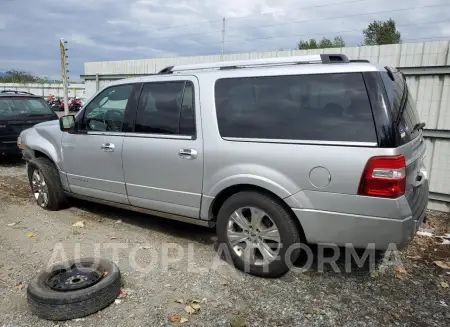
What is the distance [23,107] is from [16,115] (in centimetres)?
42

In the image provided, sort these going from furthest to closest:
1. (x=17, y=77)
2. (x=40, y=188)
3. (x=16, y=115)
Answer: (x=17, y=77) → (x=16, y=115) → (x=40, y=188)

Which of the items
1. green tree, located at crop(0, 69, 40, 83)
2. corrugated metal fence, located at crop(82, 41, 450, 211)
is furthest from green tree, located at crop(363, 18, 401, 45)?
green tree, located at crop(0, 69, 40, 83)

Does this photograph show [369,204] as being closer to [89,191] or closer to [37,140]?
[89,191]

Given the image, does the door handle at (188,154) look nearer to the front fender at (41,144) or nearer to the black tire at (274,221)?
the black tire at (274,221)

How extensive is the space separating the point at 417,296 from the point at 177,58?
22.1 ft

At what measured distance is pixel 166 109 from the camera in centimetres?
395

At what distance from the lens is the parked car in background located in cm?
812

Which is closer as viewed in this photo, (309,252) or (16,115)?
(309,252)

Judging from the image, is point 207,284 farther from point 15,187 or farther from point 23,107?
point 23,107

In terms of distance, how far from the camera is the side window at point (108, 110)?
172 inches

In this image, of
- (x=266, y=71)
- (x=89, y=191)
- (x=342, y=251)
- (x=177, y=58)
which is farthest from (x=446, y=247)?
(x=177, y=58)

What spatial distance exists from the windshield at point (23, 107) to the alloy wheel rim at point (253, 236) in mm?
6987

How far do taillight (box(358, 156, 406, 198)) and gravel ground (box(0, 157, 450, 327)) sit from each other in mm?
988

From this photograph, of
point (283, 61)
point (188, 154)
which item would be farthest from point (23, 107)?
point (283, 61)
